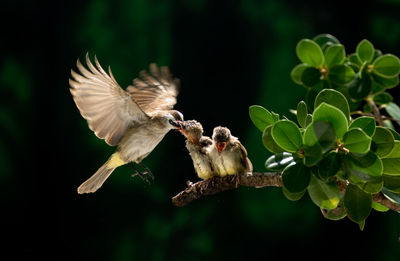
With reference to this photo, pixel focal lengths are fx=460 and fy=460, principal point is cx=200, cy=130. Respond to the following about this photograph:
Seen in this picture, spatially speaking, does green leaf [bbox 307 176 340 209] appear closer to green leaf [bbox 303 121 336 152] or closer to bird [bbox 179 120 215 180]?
green leaf [bbox 303 121 336 152]

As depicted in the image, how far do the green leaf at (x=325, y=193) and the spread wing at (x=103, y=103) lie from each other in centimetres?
95

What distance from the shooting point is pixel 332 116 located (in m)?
0.73

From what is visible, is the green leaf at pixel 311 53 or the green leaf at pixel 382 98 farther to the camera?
the green leaf at pixel 382 98

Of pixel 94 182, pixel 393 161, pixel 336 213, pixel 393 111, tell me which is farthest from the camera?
pixel 94 182

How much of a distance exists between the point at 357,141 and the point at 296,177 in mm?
120

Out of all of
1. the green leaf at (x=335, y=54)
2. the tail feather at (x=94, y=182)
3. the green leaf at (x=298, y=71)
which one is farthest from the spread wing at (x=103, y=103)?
the green leaf at (x=335, y=54)

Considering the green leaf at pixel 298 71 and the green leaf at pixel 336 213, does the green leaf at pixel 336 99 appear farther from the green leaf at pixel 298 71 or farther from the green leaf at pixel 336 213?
the green leaf at pixel 298 71

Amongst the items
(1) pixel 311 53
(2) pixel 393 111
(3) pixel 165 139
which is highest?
(1) pixel 311 53

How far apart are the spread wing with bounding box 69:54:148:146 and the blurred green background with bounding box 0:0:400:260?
806 mm

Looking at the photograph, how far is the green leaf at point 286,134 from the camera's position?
2.51 ft

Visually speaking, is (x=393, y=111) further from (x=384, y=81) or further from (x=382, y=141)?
(x=382, y=141)

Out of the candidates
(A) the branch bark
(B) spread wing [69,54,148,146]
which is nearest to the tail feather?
(B) spread wing [69,54,148,146]

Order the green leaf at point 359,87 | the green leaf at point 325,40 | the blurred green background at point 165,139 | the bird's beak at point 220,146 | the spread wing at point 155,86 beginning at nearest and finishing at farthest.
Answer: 1. the green leaf at point 359,87
2. the bird's beak at point 220,146
3. the green leaf at point 325,40
4. the spread wing at point 155,86
5. the blurred green background at point 165,139

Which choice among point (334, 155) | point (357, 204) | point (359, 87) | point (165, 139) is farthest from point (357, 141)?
A: point (165, 139)
